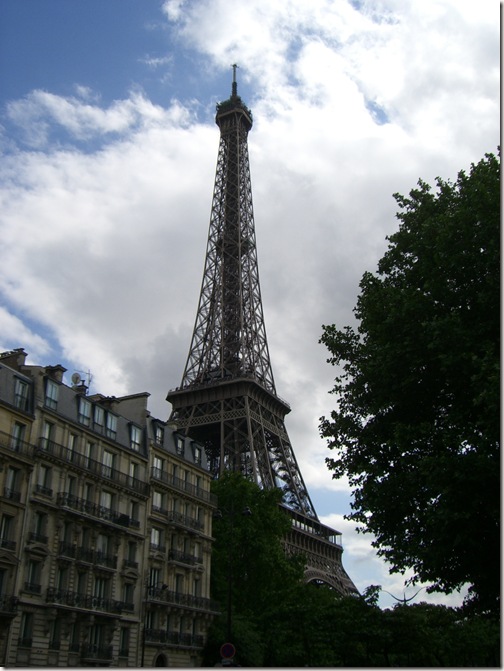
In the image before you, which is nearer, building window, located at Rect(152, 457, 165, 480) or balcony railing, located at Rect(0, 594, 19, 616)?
balcony railing, located at Rect(0, 594, 19, 616)

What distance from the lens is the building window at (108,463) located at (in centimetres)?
4159

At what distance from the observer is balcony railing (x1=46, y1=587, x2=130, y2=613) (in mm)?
35562

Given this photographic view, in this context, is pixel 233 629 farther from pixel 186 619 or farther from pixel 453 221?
pixel 453 221

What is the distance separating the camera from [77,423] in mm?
40094

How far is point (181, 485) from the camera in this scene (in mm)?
48219

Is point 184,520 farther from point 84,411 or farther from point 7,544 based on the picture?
point 7,544

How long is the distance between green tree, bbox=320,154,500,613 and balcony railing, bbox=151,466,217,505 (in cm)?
2483

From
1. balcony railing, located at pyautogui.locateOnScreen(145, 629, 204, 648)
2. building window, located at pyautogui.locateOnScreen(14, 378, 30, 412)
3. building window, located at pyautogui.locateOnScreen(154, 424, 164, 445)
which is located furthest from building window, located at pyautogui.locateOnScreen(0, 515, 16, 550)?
building window, located at pyautogui.locateOnScreen(154, 424, 164, 445)

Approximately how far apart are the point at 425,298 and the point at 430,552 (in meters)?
6.94

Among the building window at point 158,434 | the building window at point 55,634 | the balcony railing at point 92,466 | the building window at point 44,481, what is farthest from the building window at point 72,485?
the building window at point 158,434

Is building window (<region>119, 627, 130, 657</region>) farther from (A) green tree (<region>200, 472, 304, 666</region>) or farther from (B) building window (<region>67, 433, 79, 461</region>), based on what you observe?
(B) building window (<region>67, 433, 79, 461</region>)

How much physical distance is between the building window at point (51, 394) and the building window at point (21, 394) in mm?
1123

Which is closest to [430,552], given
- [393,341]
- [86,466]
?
[393,341]

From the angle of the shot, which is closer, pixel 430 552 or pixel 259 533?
pixel 430 552
